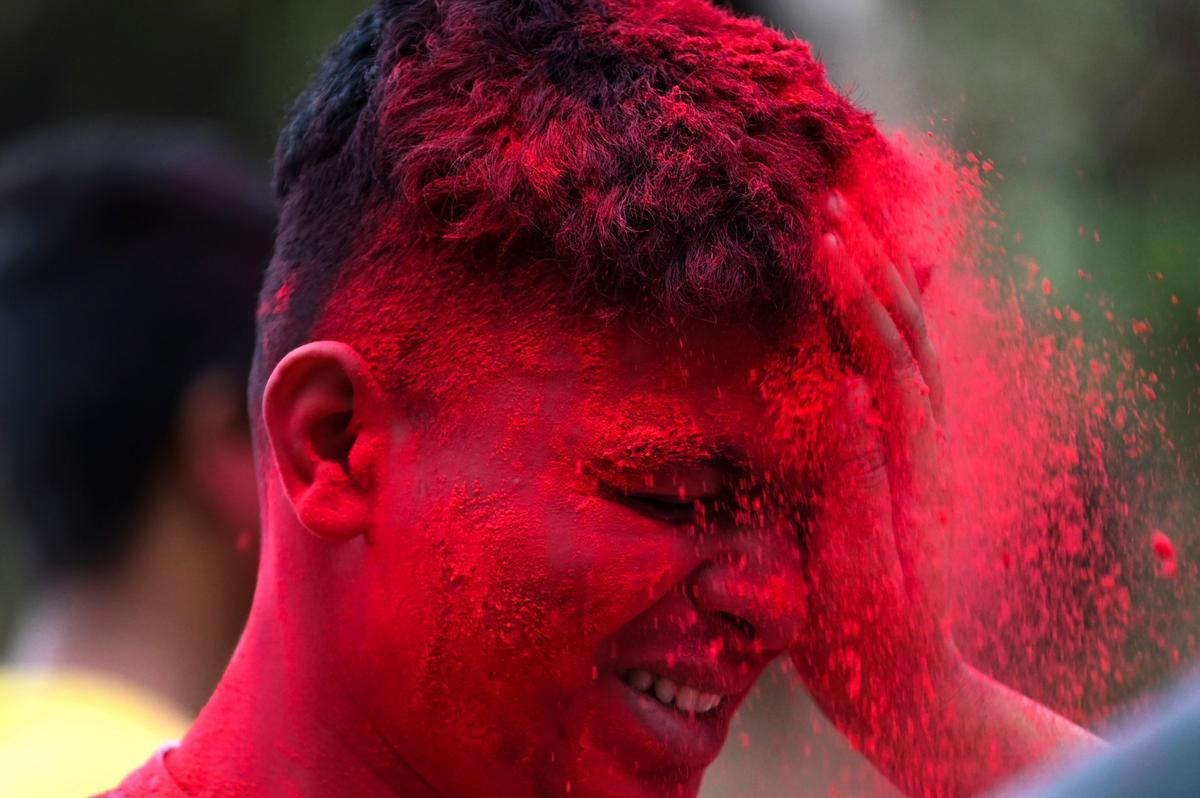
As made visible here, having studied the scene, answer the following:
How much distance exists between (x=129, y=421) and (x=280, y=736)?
1.72 metres

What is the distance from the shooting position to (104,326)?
3.58 meters

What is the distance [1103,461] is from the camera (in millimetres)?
2385

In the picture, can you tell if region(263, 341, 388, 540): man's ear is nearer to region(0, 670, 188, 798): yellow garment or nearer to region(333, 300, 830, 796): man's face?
region(333, 300, 830, 796): man's face

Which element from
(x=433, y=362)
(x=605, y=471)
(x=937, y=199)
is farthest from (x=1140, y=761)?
(x=937, y=199)

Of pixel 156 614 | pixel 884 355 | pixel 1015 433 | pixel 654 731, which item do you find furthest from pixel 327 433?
pixel 156 614

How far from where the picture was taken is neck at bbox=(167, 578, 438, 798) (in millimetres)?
2002

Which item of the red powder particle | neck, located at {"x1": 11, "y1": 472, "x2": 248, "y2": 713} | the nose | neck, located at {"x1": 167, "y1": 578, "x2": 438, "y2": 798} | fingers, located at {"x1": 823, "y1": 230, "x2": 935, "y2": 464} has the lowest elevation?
neck, located at {"x1": 11, "y1": 472, "x2": 248, "y2": 713}

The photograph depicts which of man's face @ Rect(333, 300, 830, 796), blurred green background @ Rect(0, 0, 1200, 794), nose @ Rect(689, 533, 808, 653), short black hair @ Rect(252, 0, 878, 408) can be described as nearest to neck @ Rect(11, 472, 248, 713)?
blurred green background @ Rect(0, 0, 1200, 794)

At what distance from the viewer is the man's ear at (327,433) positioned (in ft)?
6.41

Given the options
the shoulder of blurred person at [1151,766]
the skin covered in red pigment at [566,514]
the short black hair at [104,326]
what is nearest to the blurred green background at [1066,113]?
the short black hair at [104,326]

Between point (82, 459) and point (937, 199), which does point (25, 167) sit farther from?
point (937, 199)

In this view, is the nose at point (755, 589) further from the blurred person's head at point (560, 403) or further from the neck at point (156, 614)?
the neck at point (156, 614)

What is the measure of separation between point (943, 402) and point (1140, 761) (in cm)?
123

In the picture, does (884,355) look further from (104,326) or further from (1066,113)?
(1066,113)
